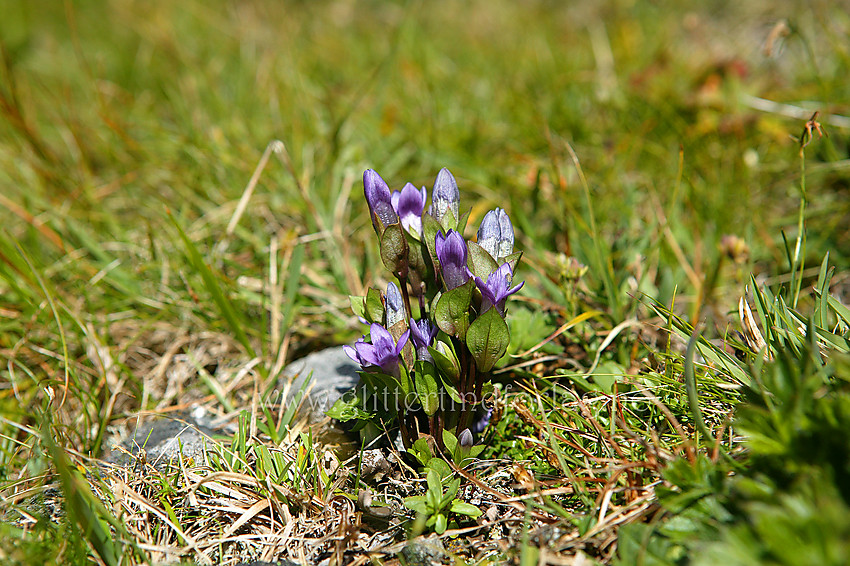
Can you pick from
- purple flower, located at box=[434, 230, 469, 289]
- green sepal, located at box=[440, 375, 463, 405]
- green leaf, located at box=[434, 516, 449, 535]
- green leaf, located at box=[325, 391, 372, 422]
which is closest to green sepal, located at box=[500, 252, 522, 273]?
purple flower, located at box=[434, 230, 469, 289]

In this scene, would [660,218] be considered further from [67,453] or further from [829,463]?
[67,453]

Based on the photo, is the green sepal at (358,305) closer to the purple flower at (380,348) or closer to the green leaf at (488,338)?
the purple flower at (380,348)

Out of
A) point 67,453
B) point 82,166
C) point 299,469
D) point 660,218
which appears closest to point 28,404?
point 67,453

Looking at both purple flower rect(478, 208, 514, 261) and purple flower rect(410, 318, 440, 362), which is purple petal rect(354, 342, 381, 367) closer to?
purple flower rect(410, 318, 440, 362)

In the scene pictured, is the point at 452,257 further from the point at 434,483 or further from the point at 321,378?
the point at 321,378

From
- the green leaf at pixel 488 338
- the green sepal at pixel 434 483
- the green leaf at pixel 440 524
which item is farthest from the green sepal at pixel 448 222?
the green leaf at pixel 440 524

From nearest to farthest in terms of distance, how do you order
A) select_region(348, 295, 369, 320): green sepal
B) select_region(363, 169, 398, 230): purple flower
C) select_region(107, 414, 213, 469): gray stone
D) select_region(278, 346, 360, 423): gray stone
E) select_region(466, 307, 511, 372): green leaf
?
select_region(466, 307, 511, 372): green leaf, select_region(363, 169, 398, 230): purple flower, select_region(348, 295, 369, 320): green sepal, select_region(107, 414, 213, 469): gray stone, select_region(278, 346, 360, 423): gray stone
